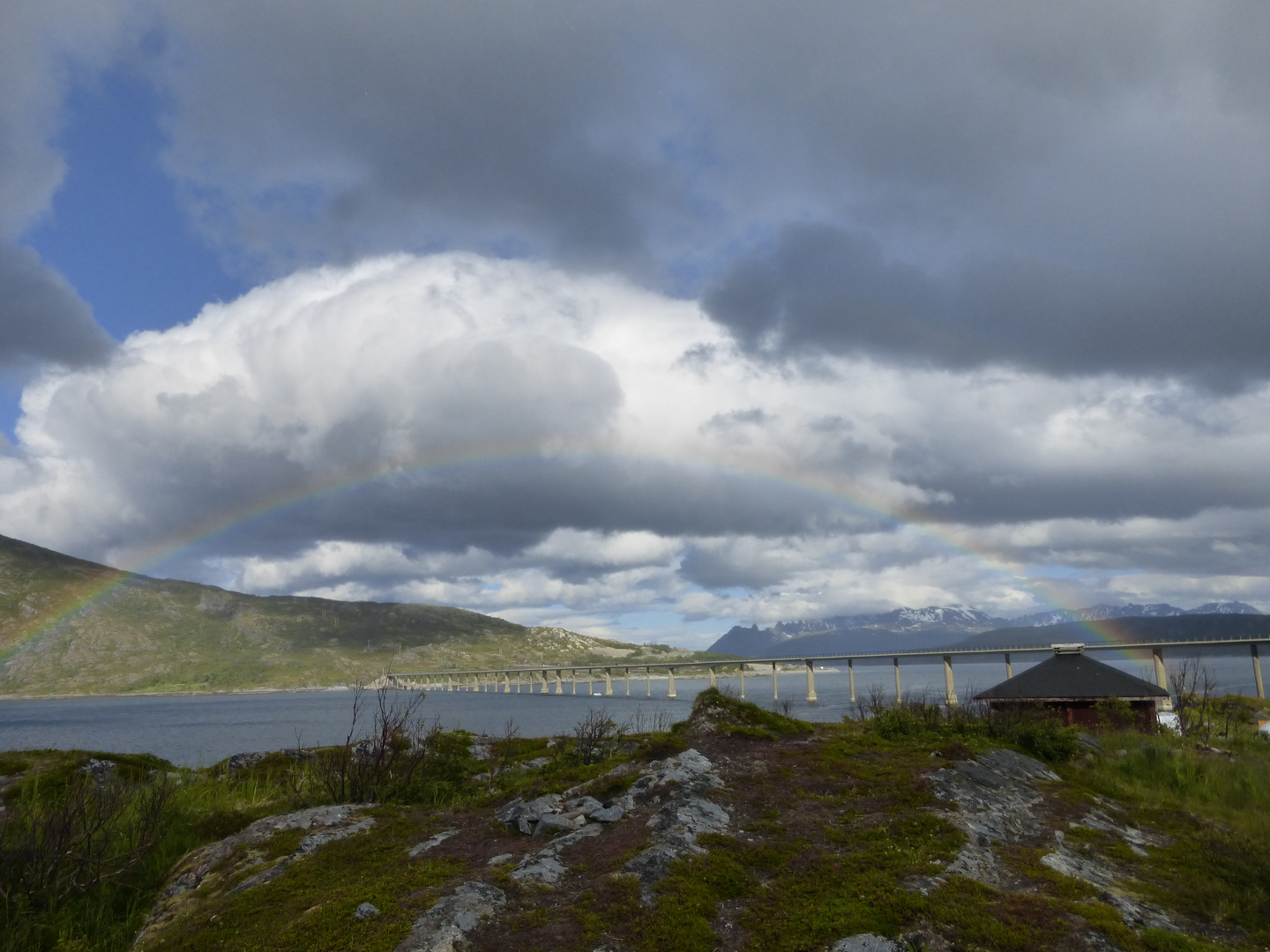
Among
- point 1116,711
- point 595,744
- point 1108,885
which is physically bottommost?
point 1116,711

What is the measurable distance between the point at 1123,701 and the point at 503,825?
40.5 meters

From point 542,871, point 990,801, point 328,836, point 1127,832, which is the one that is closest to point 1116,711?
point 1127,832

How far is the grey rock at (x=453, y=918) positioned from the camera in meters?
8.62

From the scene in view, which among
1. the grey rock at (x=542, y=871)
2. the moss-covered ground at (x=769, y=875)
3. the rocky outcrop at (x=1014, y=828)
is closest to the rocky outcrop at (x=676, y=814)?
the moss-covered ground at (x=769, y=875)

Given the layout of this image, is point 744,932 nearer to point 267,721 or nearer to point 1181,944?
point 1181,944

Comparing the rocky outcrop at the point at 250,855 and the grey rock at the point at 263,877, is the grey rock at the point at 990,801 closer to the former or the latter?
the grey rock at the point at 263,877

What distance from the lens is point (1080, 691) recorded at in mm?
48250

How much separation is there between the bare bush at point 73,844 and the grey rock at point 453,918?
20.5 feet

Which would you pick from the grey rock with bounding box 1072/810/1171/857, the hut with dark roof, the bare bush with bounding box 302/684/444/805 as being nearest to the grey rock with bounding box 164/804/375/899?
the bare bush with bounding box 302/684/444/805

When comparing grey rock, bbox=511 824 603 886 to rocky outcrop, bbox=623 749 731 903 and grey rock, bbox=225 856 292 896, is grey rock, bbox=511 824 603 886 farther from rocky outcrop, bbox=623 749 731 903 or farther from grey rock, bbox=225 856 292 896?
grey rock, bbox=225 856 292 896

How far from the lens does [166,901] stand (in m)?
12.0

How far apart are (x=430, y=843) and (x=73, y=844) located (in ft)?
20.7

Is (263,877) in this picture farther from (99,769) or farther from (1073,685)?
(1073,685)

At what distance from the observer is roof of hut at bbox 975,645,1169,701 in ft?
155
